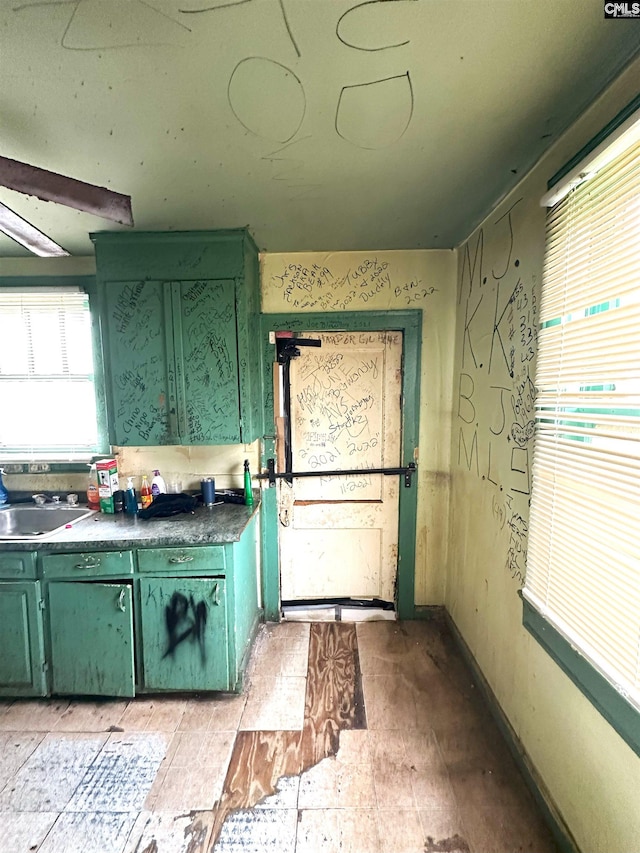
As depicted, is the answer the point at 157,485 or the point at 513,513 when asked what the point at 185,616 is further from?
the point at 513,513

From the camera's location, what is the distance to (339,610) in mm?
2510

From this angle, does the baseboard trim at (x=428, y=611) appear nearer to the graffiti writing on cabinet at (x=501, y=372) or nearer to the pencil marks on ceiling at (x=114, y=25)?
the graffiti writing on cabinet at (x=501, y=372)

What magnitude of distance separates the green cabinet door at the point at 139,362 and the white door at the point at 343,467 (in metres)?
0.79

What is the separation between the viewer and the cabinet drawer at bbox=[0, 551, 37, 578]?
1767 mm

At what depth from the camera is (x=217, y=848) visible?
48.8 inches

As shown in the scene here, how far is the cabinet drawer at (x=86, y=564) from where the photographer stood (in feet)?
5.82

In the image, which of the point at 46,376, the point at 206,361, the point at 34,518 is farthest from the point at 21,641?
the point at 206,361

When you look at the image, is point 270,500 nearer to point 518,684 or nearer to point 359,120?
point 518,684

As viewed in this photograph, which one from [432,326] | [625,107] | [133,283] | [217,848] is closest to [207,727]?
[217,848]

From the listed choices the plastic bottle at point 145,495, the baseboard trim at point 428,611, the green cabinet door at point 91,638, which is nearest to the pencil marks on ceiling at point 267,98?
the plastic bottle at point 145,495

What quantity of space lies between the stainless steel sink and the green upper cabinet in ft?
2.09

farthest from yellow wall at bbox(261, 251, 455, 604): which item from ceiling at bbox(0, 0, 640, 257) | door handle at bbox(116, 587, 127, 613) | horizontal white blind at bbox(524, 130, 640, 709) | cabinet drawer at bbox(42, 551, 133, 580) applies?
door handle at bbox(116, 587, 127, 613)

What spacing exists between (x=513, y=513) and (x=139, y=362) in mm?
2084

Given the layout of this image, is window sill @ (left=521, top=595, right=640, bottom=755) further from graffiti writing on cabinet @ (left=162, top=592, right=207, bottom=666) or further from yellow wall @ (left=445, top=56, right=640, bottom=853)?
graffiti writing on cabinet @ (left=162, top=592, right=207, bottom=666)
